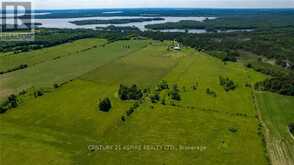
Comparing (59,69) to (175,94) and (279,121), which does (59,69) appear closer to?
(175,94)

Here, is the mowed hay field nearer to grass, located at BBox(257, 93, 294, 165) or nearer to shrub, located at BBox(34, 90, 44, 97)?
shrub, located at BBox(34, 90, 44, 97)

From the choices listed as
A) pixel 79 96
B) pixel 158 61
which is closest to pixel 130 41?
pixel 158 61

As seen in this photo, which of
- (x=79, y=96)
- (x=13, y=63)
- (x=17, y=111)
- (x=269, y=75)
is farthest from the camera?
(x=13, y=63)

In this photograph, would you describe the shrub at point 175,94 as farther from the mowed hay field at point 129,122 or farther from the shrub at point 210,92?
the shrub at point 210,92

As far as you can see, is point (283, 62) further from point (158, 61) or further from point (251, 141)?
point (251, 141)

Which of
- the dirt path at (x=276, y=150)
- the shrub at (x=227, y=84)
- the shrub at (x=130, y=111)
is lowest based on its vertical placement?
the dirt path at (x=276, y=150)

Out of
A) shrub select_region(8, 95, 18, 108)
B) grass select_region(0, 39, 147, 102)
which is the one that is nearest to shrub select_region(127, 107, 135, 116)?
shrub select_region(8, 95, 18, 108)

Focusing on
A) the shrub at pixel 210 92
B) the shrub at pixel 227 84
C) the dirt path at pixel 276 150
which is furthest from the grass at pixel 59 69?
the dirt path at pixel 276 150
